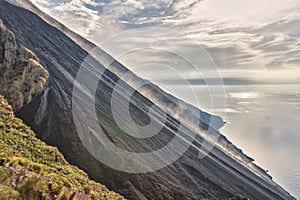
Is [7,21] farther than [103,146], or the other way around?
[7,21]

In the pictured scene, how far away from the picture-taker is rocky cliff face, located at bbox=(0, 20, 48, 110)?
110 feet

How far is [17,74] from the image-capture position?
36531 millimetres

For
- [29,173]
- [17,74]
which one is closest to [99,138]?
[17,74]

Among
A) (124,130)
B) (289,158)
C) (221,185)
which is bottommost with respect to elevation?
(289,158)

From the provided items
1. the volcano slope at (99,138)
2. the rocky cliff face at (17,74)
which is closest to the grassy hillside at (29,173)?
the volcano slope at (99,138)

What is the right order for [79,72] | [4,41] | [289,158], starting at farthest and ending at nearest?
[289,158] → [79,72] → [4,41]

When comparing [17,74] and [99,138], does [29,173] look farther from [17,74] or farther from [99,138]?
[17,74]

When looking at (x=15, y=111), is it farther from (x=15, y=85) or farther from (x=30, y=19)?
(x=30, y=19)

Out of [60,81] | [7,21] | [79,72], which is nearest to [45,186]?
[60,81]

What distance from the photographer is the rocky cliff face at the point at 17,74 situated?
110 feet

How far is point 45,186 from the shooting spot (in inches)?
465

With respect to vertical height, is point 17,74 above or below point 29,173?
below

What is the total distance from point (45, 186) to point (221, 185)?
4188cm

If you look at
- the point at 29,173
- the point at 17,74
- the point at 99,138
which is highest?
the point at 29,173
